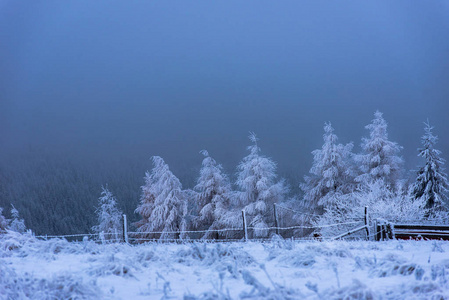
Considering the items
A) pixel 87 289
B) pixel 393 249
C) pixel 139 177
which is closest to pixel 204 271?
pixel 87 289

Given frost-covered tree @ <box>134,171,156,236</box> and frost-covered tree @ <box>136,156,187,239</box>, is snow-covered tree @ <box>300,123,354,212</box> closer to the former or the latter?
frost-covered tree @ <box>136,156,187,239</box>

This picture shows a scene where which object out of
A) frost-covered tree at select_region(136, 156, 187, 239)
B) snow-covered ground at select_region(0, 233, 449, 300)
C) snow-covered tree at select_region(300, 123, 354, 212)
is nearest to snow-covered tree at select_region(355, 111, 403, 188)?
snow-covered tree at select_region(300, 123, 354, 212)

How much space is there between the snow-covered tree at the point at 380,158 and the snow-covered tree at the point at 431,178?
197cm

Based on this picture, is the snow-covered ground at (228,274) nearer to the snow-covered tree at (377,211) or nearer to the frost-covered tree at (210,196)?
the snow-covered tree at (377,211)

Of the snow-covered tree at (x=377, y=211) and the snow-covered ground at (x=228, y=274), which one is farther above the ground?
the snow-covered ground at (x=228, y=274)

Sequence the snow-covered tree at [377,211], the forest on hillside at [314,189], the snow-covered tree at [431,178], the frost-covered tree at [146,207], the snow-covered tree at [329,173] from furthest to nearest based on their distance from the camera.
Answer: the frost-covered tree at [146,207] → the snow-covered tree at [329,173] → the snow-covered tree at [431,178] → the forest on hillside at [314,189] → the snow-covered tree at [377,211]

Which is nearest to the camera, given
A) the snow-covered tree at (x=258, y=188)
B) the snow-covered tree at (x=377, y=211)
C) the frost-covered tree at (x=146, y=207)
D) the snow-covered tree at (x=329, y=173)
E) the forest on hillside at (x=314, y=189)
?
the snow-covered tree at (x=377, y=211)

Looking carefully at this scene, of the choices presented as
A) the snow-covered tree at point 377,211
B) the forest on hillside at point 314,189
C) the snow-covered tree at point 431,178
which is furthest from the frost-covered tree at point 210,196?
the snow-covered tree at point 431,178

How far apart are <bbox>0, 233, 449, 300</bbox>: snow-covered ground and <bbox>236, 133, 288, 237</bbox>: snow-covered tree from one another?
2079cm

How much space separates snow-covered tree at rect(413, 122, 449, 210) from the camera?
2678 cm

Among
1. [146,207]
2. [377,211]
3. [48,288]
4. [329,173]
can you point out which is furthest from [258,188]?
[48,288]

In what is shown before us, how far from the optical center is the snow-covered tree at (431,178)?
26.8 m

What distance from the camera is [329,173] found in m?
27.5


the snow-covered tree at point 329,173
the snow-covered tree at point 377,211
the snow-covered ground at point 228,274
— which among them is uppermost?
the snow-covered tree at point 329,173
